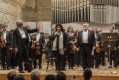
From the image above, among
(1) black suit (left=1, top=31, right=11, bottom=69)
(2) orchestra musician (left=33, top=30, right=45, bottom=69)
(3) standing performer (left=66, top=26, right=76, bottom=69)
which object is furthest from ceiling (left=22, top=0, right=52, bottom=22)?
(1) black suit (left=1, top=31, right=11, bottom=69)

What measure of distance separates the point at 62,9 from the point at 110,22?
2379 millimetres

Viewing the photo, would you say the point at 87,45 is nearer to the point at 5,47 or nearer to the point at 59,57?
the point at 59,57

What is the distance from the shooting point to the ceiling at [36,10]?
1900 centimetres

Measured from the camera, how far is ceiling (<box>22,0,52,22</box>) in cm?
1900

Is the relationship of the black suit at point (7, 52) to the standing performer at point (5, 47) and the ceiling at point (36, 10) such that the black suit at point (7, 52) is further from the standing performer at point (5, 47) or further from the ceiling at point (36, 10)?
the ceiling at point (36, 10)

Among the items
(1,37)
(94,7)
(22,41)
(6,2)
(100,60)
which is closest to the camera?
(22,41)

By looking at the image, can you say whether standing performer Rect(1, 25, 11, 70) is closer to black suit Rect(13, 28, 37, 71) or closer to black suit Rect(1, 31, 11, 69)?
black suit Rect(1, 31, 11, 69)

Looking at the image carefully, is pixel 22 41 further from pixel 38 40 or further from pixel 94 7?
pixel 94 7

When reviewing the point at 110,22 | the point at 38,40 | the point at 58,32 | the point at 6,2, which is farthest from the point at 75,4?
the point at 58,32

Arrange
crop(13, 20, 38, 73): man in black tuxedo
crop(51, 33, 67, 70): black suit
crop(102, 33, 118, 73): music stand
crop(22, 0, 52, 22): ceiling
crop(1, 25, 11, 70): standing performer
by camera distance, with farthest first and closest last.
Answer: crop(22, 0, 52, 22): ceiling
crop(1, 25, 11, 70): standing performer
crop(102, 33, 118, 73): music stand
crop(51, 33, 67, 70): black suit
crop(13, 20, 38, 73): man in black tuxedo

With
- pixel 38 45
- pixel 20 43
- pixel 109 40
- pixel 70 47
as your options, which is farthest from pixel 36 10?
pixel 20 43

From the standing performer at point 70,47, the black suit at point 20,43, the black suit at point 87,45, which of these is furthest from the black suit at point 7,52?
the black suit at point 87,45

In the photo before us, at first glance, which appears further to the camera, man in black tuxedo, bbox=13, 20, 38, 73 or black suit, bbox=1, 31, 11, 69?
black suit, bbox=1, 31, 11, 69

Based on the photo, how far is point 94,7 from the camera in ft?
58.4
